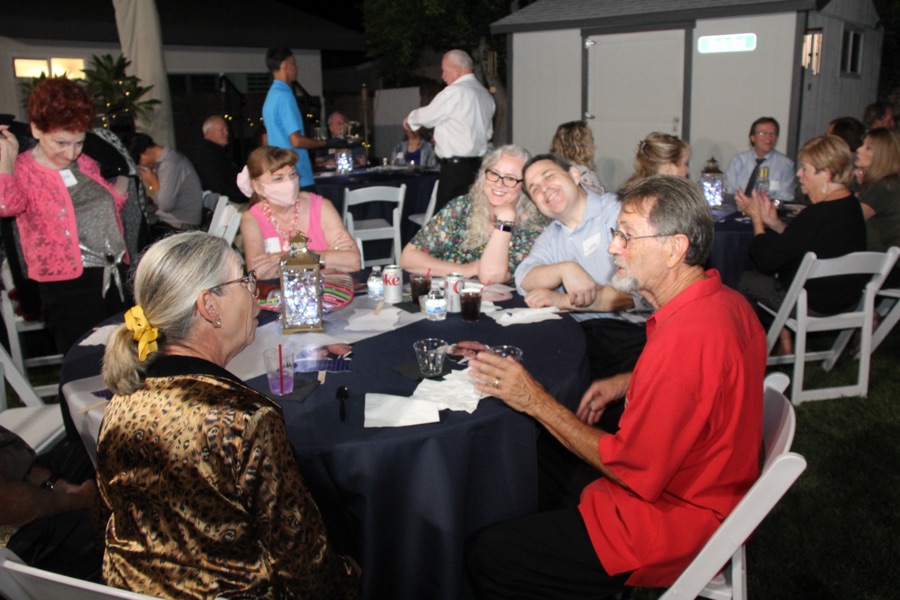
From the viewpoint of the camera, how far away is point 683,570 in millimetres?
1834

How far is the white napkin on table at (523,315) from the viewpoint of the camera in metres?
2.85

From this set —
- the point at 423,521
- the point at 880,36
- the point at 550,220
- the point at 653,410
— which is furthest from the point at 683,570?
the point at 880,36

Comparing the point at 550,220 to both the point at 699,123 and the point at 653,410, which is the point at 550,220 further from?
the point at 699,123

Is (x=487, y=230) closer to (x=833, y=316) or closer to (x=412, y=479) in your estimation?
(x=412, y=479)

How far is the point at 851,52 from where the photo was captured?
10.4 meters

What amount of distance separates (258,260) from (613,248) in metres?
2.04

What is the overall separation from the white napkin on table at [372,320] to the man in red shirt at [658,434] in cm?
74

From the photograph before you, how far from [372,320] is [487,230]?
3.45 ft

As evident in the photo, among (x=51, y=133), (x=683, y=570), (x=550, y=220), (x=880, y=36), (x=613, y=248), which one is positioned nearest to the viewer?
(x=683, y=570)

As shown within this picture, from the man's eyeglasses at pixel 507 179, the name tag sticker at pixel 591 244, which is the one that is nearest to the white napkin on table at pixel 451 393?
the name tag sticker at pixel 591 244

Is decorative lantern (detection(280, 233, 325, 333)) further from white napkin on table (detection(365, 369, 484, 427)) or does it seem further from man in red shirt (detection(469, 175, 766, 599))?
man in red shirt (detection(469, 175, 766, 599))

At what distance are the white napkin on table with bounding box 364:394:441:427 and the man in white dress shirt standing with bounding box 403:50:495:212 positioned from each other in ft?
15.4

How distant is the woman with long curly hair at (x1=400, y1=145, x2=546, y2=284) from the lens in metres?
3.45

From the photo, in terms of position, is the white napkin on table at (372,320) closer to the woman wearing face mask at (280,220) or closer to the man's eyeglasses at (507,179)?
Answer: the woman wearing face mask at (280,220)
